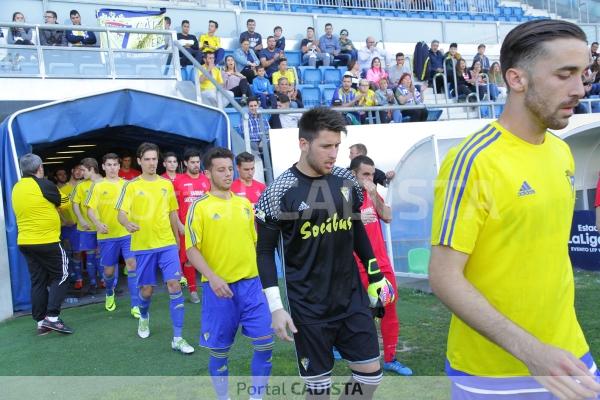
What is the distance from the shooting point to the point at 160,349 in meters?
6.85

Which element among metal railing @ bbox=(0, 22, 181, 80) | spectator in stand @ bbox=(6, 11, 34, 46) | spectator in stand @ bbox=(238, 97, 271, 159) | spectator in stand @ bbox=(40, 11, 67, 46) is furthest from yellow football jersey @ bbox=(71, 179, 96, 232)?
spectator in stand @ bbox=(40, 11, 67, 46)

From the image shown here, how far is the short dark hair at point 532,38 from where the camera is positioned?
6.87ft

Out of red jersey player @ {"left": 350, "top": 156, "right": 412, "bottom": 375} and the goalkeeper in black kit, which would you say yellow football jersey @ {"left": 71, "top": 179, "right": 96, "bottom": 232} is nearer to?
red jersey player @ {"left": 350, "top": 156, "right": 412, "bottom": 375}

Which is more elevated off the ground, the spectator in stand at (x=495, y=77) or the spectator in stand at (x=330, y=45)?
the spectator in stand at (x=330, y=45)

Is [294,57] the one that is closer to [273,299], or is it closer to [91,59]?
[91,59]

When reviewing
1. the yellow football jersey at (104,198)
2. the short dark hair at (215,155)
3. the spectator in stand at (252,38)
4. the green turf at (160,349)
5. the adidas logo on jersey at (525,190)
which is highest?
the spectator in stand at (252,38)

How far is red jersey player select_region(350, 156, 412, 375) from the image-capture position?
5664mm

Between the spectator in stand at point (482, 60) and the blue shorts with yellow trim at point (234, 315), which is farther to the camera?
the spectator in stand at point (482, 60)

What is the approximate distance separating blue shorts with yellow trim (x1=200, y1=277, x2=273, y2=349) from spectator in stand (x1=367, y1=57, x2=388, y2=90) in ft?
33.8

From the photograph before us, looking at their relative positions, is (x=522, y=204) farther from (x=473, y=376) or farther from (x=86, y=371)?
(x=86, y=371)

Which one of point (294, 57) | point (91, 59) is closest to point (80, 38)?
point (91, 59)

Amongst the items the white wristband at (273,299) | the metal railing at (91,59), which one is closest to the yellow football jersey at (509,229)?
the white wristband at (273,299)

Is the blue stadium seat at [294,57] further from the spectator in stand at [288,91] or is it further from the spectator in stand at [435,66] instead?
the spectator in stand at [435,66]

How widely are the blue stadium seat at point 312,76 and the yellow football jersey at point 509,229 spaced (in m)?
13.3
